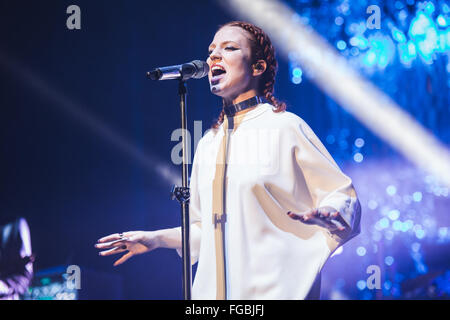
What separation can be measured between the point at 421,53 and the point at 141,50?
1.62 meters

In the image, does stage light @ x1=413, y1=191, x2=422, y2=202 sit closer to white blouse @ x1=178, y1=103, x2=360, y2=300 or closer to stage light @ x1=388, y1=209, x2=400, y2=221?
stage light @ x1=388, y1=209, x2=400, y2=221

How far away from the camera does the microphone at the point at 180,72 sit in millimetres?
2104

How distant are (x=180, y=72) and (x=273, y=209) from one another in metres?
0.66

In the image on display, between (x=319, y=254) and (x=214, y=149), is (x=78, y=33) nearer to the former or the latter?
(x=214, y=149)

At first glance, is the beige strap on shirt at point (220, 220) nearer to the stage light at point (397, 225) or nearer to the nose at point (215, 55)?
the nose at point (215, 55)

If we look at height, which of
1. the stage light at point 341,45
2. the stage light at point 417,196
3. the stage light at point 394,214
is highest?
the stage light at point 341,45

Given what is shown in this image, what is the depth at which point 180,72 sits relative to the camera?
7.06ft

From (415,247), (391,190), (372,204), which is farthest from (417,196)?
(415,247)

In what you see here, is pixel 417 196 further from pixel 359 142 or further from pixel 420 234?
pixel 359 142

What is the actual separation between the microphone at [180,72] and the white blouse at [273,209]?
0.32 meters

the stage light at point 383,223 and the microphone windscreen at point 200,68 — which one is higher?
the microphone windscreen at point 200,68

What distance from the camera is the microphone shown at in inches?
82.8

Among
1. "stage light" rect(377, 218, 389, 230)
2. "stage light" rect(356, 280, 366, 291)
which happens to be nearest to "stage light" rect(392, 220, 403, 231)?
"stage light" rect(377, 218, 389, 230)

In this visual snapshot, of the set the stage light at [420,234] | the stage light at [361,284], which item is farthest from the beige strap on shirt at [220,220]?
the stage light at [420,234]
